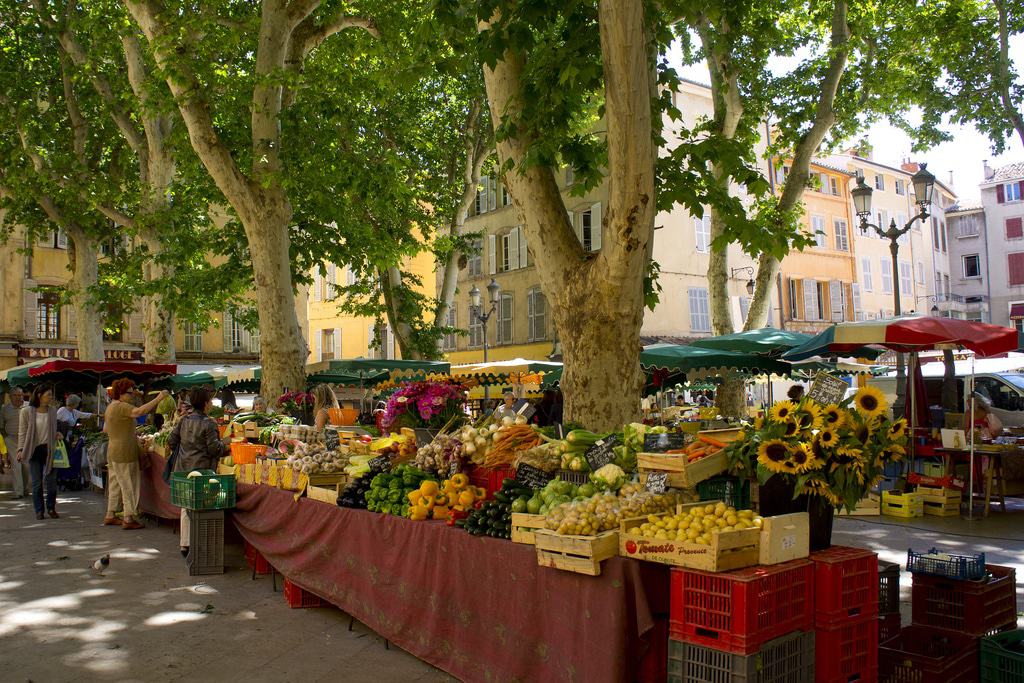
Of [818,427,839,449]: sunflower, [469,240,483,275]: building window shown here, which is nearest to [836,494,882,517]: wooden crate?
[818,427,839,449]: sunflower

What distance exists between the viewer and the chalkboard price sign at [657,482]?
13.9 ft

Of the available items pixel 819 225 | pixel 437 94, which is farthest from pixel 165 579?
pixel 819 225

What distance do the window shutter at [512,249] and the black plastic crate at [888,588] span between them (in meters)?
29.3

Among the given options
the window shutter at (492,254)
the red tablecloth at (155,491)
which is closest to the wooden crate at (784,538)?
the red tablecloth at (155,491)

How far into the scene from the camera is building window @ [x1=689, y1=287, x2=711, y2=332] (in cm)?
3088

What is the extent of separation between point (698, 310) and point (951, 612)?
2706 centimetres

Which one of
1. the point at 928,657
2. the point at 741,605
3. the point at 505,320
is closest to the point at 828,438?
the point at 741,605

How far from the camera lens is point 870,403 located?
4.30 metres

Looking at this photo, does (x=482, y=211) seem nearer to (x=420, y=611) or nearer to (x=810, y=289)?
(x=810, y=289)

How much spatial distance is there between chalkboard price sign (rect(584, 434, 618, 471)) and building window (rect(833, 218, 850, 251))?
119ft

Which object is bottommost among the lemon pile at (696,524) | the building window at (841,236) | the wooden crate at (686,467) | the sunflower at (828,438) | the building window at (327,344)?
the lemon pile at (696,524)

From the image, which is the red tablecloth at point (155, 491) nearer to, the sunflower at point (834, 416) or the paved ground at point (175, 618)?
the paved ground at point (175, 618)

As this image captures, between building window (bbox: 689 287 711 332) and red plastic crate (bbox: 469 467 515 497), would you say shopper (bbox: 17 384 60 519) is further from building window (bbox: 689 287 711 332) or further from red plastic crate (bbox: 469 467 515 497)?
building window (bbox: 689 287 711 332)

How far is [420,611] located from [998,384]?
17043 millimetres
